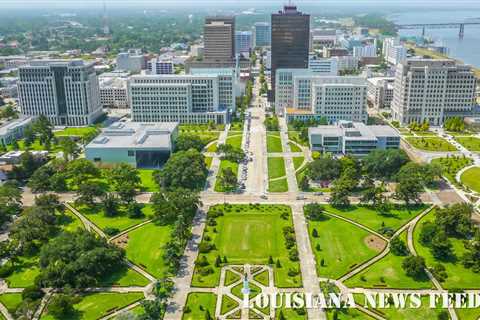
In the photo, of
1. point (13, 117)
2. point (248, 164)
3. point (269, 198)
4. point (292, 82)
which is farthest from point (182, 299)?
point (13, 117)

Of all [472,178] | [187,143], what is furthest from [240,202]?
[472,178]

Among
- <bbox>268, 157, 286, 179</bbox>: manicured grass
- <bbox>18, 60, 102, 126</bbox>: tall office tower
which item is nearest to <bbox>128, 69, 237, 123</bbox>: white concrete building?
<bbox>18, 60, 102, 126</bbox>: tall office tower

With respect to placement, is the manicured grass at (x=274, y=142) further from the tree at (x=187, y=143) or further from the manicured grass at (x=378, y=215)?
the manicured grass at (x=378, y=215)

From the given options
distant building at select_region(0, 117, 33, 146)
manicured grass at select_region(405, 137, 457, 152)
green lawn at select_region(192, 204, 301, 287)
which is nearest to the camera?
green lawn at select_region(192, 204, 301, 287)

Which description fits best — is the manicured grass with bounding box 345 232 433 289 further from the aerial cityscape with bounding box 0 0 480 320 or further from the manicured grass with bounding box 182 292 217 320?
the manicured grass with bounding box 182 292 217 320

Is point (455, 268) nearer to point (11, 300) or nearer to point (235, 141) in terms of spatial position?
point (11, 300)

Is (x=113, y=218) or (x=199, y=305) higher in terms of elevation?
(x=113, y=218)
